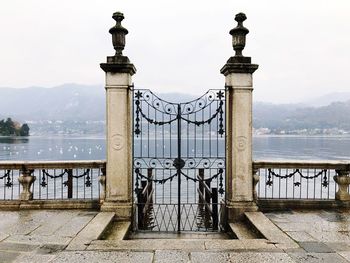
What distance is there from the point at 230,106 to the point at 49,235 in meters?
4.64

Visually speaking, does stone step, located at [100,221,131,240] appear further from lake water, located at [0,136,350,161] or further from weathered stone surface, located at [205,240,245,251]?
lake water, located at [0,136,350,161]

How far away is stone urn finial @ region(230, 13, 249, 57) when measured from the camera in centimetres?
842

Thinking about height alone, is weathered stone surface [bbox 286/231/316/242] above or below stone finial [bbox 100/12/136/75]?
below

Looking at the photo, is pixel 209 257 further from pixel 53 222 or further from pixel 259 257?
pixel 53 222

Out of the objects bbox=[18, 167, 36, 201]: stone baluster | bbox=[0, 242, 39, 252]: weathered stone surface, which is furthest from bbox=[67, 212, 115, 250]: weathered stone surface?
bbox=[18, 167, 36, 201]: stone baluster

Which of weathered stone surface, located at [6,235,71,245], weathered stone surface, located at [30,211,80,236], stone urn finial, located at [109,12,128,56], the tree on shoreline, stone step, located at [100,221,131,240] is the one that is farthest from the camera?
the tree on shoreline

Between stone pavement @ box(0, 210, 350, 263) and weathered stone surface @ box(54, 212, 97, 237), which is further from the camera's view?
weathered stone surface @ box(54, 212, 97, 237)

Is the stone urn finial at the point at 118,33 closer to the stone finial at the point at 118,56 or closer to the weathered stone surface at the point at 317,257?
the stone finial at the point at 118,56

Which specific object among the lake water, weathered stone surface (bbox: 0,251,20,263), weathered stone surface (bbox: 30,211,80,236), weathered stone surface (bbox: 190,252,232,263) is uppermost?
weathered stone surface (bbox: 0,251,20,263)

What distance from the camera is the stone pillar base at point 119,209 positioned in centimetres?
818

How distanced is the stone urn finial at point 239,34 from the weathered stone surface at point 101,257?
5.13 meters

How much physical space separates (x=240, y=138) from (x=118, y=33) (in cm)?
368

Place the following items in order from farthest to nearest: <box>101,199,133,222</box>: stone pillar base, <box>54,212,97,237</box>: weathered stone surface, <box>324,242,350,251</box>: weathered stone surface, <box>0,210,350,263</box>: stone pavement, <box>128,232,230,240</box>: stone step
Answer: <box>101,199,133,222</box>: stone pillar base, <box>128,232,230,240</box>: stone step, <box>54,212,97,237</box>: weathered stone surface, <box>324,242,350,251</box>: weathered stone surface, <box>0,210,350,263</box>: stone pavement

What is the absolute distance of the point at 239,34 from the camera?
8430 millimetres
